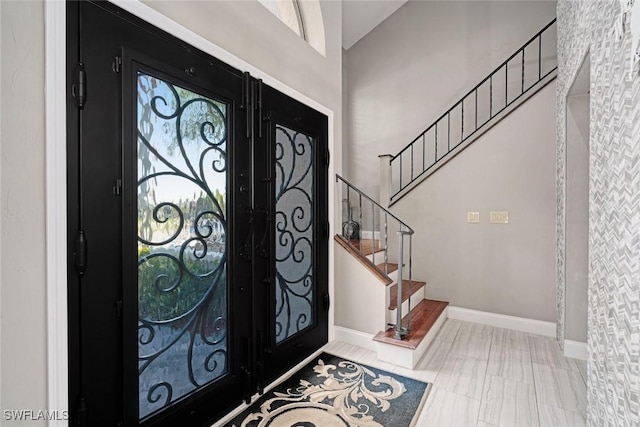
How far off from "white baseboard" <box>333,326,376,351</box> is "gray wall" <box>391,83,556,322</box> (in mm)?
1333

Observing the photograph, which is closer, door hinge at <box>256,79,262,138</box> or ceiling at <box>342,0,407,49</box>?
door hinge at <box>256,79,262,138</box>

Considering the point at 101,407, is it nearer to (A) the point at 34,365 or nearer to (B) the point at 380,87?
(A) the point at 34,365

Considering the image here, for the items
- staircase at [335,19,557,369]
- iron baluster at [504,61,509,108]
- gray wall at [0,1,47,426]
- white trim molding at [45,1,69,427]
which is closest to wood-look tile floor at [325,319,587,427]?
staircase at [335,19,557,369]

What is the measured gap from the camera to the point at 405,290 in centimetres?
322

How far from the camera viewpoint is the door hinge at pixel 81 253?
1151 millimetres

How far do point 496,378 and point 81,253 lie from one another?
274cm

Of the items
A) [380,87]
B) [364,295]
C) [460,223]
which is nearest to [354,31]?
[380,87]

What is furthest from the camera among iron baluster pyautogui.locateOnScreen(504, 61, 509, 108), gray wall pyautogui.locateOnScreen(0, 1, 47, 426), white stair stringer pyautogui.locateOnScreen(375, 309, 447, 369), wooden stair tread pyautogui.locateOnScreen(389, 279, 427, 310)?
iron baluster pyautogui.locateOnScreen(504, 61, 509, 108)

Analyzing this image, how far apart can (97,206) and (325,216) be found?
1.80m

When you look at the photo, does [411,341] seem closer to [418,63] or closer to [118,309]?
[118,309]

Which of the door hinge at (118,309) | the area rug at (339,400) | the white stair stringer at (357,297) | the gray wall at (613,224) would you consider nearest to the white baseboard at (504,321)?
the white stair stringer at (357,297)

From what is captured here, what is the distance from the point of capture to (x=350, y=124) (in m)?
5.20

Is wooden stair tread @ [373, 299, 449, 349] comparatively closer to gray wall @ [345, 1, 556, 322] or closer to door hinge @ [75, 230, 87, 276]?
gray wall @ [345, 1, 556, 322]

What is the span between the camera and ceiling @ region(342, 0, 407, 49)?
4.46 metres
